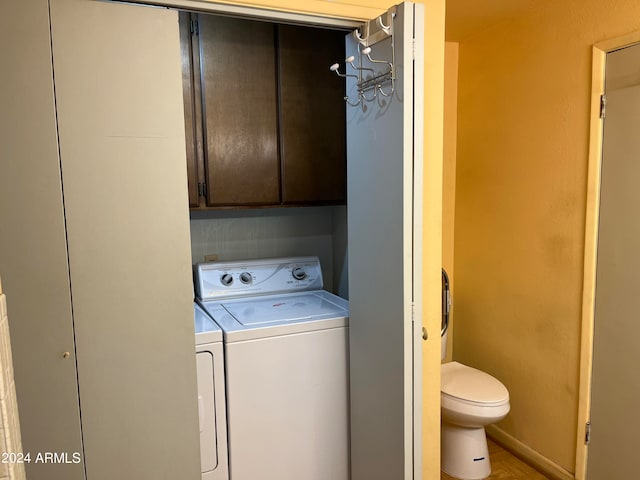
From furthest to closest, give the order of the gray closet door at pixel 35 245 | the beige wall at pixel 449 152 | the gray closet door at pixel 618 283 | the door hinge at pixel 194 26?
the beige wall at pixel 449 152, the door hinge at pixel 194 26, the gray closet door at pixel 618 283, the gray closet door at pixel 35 245

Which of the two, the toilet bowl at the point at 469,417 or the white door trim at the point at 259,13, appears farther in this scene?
the toilet bowl at the point at 469,417

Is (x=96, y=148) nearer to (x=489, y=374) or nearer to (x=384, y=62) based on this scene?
(x=384, y=62)

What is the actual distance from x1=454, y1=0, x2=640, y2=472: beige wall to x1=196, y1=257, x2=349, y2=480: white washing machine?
3.47 ft

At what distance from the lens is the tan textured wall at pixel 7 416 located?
70cm

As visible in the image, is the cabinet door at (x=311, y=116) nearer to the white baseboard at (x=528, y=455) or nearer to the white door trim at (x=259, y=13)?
the white door trim at (x=259, y=13)

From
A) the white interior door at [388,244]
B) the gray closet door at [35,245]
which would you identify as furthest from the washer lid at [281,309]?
the gray closet door at [35,245]

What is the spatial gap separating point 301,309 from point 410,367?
2.36 feet

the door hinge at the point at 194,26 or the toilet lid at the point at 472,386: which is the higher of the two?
the door hinge at the point at 194,26

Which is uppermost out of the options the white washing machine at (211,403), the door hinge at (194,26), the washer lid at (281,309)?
the door hinge at (194,26)

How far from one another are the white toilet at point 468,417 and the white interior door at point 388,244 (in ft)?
2.10

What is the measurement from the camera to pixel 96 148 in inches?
56.6

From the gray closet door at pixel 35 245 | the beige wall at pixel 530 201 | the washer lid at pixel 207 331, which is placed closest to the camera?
the gray closet door at pixel 35 245

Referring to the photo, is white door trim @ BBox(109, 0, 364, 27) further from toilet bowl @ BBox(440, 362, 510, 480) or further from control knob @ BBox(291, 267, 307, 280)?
toilet bowl @ BBox(440, 362, 510, 480)

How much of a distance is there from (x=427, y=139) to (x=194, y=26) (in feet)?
3.72
